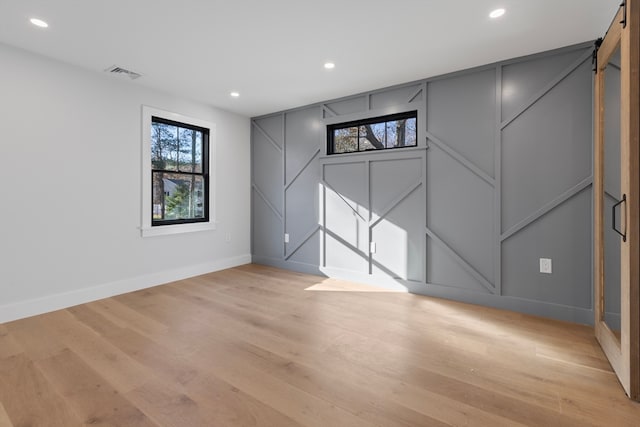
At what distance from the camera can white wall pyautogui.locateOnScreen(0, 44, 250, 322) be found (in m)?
→ 2.75

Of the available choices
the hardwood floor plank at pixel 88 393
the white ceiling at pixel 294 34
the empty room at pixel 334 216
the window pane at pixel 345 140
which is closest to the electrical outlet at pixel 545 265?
the empty room at pixel 334 216

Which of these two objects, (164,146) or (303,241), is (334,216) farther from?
(164,146)

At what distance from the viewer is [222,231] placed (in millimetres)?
4707

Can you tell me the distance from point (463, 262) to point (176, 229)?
3.54m

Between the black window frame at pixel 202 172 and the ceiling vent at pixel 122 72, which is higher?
the ceiling vent at pixel 122 72

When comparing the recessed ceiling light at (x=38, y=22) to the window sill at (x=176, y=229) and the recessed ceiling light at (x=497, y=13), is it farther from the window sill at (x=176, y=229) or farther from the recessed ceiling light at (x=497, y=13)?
the recessed ceiling light at (x=497, y=13)

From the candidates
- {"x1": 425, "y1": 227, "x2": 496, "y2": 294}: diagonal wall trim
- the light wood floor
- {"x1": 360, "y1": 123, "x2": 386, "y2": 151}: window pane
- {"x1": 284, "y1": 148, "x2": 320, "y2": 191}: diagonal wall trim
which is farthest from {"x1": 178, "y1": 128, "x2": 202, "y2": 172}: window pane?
{"x1": 425, "y1": 227, "x2": 496, "y2": 294}: diagonal wall trim

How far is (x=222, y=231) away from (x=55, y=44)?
9.20ft

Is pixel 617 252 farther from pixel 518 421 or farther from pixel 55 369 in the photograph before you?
pixel 55 369

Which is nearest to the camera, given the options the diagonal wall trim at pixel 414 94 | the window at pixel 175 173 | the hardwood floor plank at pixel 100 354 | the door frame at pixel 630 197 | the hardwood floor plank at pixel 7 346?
the door frame at pixel 630 197

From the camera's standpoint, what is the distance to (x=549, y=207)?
2787 mm

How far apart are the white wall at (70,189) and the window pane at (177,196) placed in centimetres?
28

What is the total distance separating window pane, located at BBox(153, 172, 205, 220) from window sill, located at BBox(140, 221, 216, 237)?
14 cm

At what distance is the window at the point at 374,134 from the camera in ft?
12.0
